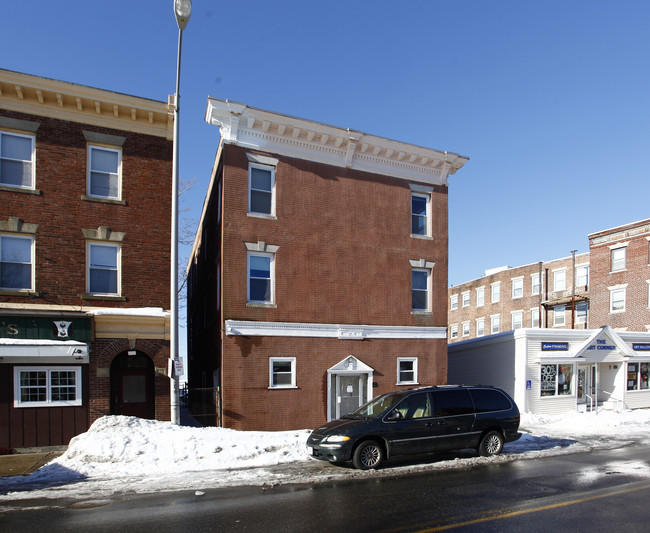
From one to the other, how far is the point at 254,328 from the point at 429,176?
945 centimetres

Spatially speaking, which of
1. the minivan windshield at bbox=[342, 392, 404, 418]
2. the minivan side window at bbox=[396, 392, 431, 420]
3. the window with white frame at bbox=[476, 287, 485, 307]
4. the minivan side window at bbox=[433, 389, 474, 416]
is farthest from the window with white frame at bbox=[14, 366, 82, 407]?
the window with white frame at bbox=[476, 287, 485, 307]

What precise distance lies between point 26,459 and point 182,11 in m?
12.1

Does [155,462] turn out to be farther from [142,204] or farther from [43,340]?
[142,204]

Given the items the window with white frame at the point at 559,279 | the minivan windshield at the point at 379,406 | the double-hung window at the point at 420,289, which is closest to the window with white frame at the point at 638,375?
the double-hung window at the point at 420,289

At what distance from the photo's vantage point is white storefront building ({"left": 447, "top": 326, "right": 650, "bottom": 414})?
2278cm

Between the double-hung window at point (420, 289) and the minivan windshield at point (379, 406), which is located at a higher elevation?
the double-hung window at point (420, 289)

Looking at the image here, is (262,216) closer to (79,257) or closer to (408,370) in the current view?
(79,257)

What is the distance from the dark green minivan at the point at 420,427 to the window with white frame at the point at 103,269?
27.8ft

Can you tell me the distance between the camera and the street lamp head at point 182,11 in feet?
43.9

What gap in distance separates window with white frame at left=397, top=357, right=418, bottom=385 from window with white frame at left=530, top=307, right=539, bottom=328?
27.9m

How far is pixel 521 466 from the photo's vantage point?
12.0m

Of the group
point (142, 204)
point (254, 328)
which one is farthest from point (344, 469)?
point (142, 204)

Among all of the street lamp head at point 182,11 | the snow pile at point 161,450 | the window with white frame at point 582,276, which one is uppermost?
the street lamp head at point 182,11

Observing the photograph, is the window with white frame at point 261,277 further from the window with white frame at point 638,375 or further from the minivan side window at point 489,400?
the window with white frame at point 638,375
